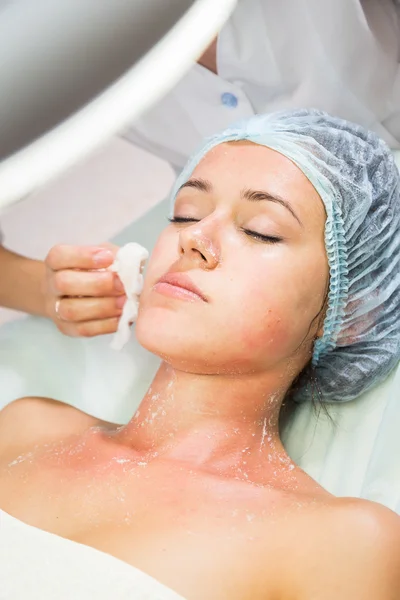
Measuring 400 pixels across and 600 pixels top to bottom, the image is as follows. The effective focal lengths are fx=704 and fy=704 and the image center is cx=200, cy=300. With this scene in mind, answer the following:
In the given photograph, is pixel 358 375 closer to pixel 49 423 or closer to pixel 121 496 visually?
pixel 121 496

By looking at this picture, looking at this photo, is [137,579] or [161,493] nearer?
[137,579]

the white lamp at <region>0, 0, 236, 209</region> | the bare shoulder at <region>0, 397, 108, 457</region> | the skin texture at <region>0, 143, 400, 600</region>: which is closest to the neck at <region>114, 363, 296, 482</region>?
the skin texture at <region>0, 143, 400, 600</region>

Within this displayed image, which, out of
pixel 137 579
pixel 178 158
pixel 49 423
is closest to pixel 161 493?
pixel 137 579

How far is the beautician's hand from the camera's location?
1464 mm

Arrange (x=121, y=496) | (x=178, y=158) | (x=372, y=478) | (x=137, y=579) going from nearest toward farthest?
(x=137, y=579) → (x=121, y=496) → (x=372, y=478) → (x=178, y=158)

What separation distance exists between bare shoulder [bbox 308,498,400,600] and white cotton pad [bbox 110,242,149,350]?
59cm

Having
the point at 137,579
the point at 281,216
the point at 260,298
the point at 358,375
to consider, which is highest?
the point at 281,216

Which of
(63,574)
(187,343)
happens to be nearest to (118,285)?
(187,343)

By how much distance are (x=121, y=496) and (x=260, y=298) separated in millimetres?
402

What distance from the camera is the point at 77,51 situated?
399 mm

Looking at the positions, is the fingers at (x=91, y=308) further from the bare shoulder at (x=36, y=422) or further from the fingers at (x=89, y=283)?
the bare shoulder at (x=36, y=422)

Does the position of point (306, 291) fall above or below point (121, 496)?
above

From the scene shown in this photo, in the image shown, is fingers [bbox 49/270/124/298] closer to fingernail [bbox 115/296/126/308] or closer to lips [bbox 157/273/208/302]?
fingernail [bbox 115/296/126/308]

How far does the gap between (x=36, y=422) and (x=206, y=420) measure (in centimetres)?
37
